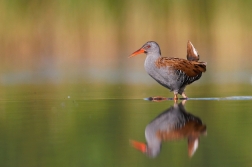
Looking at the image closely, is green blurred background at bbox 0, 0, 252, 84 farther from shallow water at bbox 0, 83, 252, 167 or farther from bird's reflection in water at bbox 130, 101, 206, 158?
bird's reflection in water at bbox 130, 101, 206, 158


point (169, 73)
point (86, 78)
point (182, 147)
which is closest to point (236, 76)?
point (86, 78)

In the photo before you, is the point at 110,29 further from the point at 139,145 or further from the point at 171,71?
the point at 139,145

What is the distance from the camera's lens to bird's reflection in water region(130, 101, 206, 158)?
670 cm

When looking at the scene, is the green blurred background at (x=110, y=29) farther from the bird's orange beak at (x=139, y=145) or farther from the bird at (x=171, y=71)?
the bird's orange beak at (x=139, y=145)

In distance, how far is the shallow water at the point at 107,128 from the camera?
20.2ft

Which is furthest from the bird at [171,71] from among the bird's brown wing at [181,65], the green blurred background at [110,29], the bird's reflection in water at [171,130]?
the green blurred background at [110,29]

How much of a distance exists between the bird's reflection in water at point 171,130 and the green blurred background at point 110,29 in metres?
13.8

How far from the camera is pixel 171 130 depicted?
7613 millimetres

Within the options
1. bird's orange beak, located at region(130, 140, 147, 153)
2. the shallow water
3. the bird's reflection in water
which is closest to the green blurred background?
the shallow water

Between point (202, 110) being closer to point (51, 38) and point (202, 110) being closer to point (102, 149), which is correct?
point (102, 149)

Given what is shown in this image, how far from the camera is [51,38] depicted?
24906 millimetres

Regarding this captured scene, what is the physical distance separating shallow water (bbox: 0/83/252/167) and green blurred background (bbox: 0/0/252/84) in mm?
10572

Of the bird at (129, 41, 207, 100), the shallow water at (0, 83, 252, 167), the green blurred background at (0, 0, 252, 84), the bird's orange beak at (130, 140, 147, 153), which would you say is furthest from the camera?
the green blurred background at (0, 0, 252, 84)

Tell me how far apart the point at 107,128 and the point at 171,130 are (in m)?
0.73
